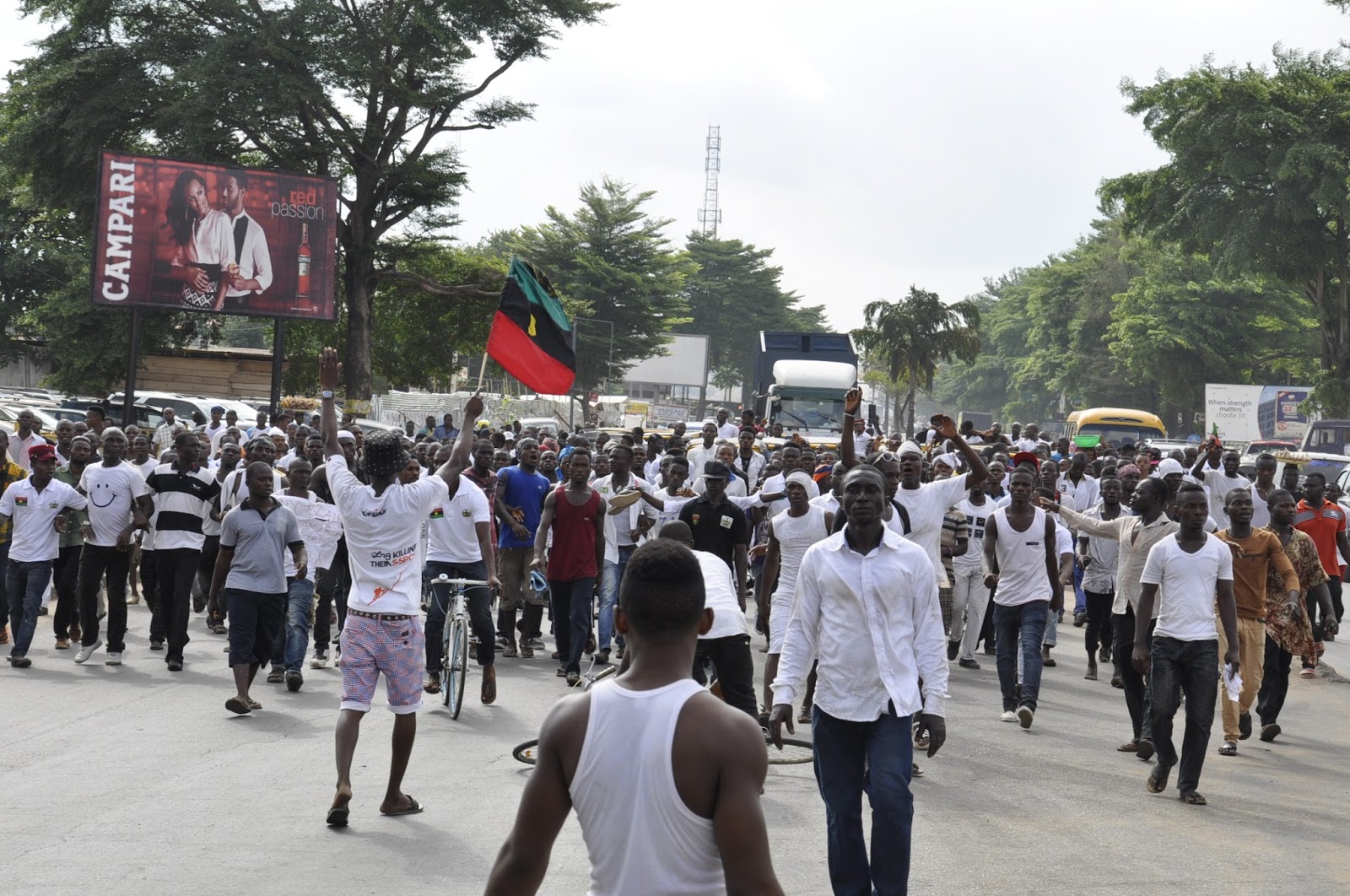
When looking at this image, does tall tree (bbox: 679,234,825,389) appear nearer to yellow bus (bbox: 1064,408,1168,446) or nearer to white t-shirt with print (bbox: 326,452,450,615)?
yellow bus (bbox: 1064,408,1168,446)

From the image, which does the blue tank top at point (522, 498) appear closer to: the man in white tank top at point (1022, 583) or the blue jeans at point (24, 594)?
the blue jeans at point (24, 594)

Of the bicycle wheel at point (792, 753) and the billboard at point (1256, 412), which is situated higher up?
the billboard at point (1256, 412)

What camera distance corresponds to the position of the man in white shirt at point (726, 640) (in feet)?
26.4

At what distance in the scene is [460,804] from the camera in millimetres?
7793

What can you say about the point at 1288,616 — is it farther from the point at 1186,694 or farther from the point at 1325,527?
the point at 1325,527

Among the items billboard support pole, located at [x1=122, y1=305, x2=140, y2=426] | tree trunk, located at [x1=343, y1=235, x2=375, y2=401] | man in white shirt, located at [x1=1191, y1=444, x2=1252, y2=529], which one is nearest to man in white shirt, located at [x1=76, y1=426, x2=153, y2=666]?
man in white shirt, located at [x1=1191, y1=444, x2=1252, y2=529]

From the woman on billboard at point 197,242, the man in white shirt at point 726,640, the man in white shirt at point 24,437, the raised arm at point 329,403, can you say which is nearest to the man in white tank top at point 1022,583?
the man in white shirt at point 726,640

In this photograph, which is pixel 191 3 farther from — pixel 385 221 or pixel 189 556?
pixel 189 556

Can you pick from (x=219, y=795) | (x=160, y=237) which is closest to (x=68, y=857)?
(x=219, y=795)

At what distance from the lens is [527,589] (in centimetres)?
1341

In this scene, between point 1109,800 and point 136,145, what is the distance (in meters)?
36.2

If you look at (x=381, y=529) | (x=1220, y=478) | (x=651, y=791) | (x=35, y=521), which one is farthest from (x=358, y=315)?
(x=651, y=791)

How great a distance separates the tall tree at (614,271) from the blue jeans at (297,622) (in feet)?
170

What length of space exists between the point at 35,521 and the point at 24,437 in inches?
256
